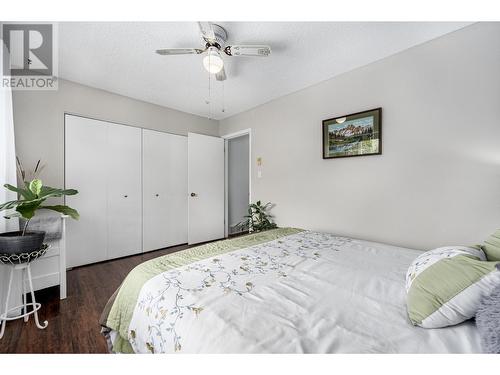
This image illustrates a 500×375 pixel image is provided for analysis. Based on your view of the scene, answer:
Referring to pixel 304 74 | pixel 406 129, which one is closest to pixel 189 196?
pixel 304 74

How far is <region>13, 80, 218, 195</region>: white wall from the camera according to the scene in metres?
2.27

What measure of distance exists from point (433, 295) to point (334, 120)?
80.4 inches

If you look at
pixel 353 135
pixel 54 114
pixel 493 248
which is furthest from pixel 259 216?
pixel 54 114

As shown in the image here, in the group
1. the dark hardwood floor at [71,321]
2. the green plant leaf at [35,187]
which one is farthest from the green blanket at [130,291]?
the green plant leaf at [35,187]

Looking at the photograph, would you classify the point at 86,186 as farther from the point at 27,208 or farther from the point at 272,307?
the point at 272,307

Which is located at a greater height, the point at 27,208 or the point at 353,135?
the point at 353,135

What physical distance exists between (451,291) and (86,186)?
3501mm

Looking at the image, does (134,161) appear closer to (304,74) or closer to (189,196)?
(189,196)

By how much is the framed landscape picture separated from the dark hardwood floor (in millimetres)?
2716

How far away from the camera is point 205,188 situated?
3.82m

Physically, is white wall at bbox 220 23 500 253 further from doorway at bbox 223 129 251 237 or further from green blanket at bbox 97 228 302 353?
doorway at bbox 223 129 251 237

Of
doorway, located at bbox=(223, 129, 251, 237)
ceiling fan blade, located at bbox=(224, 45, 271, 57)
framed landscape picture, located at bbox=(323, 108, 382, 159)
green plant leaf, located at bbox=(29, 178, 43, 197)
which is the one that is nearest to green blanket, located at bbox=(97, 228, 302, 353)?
green plant leaf, located at bbox=(29, 178, 43, 197)

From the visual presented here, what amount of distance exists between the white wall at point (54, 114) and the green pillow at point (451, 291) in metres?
3.46

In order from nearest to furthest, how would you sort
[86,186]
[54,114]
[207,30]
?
1. [207,30]
2. [54,114]
3. [86,186]
